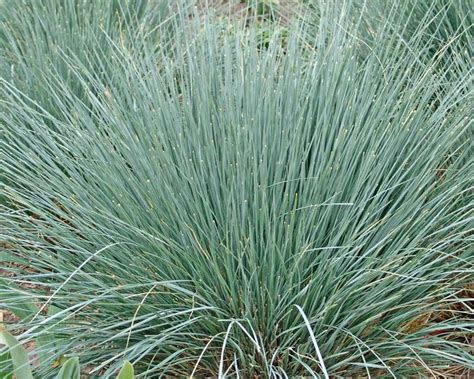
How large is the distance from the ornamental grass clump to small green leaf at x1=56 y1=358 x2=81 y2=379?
8 cm

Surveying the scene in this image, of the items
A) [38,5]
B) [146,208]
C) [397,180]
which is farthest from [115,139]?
[38,5]

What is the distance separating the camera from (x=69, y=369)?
6.25ft

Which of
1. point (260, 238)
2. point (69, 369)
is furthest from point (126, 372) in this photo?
point (260, 238)

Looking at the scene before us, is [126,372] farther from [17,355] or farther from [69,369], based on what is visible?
[17,355]

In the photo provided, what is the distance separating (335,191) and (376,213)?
0.13 meters

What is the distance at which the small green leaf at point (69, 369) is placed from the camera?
1.89 metres

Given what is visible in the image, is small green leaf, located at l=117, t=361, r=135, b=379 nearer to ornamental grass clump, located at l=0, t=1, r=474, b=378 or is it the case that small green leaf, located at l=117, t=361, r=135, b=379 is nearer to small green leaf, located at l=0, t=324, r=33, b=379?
ornamental grass clump, located at l=0, t=1, r=474, b=378

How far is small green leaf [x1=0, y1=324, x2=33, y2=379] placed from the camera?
192 cm

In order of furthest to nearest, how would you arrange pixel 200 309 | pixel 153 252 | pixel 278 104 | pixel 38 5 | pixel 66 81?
pixel 38 5 → pixel 66 81 → pixel 278 104 → pixel 153 252 → pixel 200 309

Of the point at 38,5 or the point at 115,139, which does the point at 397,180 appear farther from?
the point at 38,5

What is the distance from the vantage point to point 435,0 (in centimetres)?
312

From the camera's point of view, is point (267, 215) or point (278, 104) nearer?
point (267, 215)

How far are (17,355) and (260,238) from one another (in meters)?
0.71

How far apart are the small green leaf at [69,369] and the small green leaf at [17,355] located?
11 cm
